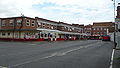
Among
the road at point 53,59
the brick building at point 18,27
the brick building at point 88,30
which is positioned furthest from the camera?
the brick building at point 88,30

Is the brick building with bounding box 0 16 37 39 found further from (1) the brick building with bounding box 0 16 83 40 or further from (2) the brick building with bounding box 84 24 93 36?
(2) the brick building with bounding box 84 24 93 36

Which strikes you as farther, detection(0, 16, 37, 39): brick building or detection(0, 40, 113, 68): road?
detection(0, 16, 37, 39): brick building

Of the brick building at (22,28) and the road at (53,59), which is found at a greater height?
the brick building at (22,28)

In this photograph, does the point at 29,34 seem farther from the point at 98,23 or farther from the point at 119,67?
the point at 98,23

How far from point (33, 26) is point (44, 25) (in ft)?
21.7

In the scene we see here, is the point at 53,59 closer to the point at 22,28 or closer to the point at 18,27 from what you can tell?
the point at 22,28

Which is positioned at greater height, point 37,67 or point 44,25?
point 44,25

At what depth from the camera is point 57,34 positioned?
57750 millimetres

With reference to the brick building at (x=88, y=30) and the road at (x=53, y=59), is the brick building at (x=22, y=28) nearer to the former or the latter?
the road at (x=53, y=59)

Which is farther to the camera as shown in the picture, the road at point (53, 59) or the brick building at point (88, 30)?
the brick building at point (88, 30)

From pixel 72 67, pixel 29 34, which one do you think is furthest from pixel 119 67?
pixel 29 34

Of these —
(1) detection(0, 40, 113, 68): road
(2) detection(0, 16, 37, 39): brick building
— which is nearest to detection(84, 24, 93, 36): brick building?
(2) detection(0, 16, 37, 39): brick building

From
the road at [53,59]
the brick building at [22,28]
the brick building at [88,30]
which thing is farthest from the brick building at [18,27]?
the brick building at [88,30]

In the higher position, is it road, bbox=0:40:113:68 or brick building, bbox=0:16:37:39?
brick building, bbox=0:16:37:39
